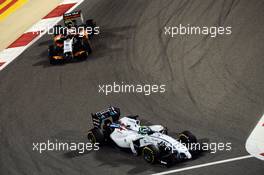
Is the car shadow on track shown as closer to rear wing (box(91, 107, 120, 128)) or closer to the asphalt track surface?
the asphalt track surface

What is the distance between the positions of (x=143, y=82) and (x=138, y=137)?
3992 millimetres

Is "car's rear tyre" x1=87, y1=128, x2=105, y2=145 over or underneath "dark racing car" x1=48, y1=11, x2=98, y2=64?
underneath

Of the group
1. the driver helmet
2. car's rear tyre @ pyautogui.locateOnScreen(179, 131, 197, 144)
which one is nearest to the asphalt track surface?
car's rear tyre @ pyautogui.locateOnScreen(179, 131, 197, 144)

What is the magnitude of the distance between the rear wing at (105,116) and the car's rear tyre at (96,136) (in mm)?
259

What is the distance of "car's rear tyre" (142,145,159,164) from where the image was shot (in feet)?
53.7

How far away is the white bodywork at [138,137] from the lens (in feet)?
54.2

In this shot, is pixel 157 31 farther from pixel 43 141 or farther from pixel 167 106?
pixel 43 141

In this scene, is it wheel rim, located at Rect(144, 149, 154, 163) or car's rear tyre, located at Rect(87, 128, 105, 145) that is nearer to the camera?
wheel rim, located at Rect(144, 149, 154, 163)

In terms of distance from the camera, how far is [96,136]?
703 inches

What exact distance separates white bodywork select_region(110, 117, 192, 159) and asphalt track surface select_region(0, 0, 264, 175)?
36 centimetres
